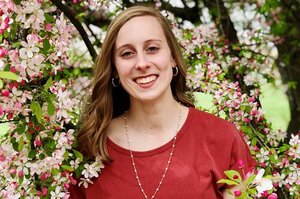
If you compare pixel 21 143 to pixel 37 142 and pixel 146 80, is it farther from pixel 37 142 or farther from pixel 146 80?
pixel 146 80

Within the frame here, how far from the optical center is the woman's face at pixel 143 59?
2725mm

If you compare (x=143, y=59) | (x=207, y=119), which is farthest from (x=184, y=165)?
(x=143, y=59)

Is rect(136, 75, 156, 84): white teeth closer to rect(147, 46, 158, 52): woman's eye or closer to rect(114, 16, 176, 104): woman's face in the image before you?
rect(114, 16, 176, 104): woman's face

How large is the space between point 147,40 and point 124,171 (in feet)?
2.14

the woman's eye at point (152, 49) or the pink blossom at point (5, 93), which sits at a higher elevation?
the woman's eye at point (152, 49)

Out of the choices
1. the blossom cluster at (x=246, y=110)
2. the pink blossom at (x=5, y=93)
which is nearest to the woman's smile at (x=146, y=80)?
the pink blossom at (x=5, y=93)

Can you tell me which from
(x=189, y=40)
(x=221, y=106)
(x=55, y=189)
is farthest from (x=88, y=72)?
(x=55, y=189)

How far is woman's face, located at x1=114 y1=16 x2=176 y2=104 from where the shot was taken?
272cm

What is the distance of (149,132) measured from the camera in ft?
9.68

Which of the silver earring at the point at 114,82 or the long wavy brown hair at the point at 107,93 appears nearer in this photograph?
the long wavy brown hair at the point at 107,93

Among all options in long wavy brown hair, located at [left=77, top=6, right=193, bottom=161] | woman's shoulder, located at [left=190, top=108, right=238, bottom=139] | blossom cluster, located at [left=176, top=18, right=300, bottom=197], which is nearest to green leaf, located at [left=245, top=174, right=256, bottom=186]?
woman's shoulder, located at [left=190, top=108, right=238, bottom=139]

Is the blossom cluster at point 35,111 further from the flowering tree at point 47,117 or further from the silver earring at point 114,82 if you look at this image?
the silver earring at point 114,82

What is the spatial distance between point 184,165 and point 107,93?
1.95 feet

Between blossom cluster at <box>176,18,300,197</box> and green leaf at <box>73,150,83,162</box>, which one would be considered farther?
blossom cluster at <box>176,18,300,197</box>
